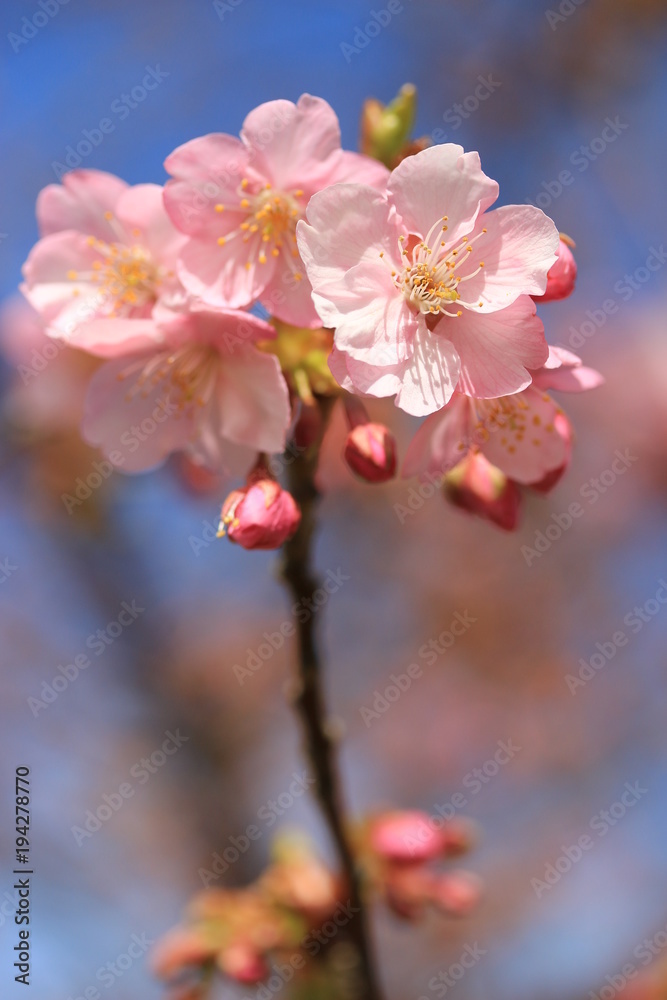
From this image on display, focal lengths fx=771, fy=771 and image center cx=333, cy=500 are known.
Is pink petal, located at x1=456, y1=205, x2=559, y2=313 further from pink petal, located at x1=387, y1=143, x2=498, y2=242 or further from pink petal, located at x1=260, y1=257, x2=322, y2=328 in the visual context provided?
pink petal, located at x1=260, y1=257, x2=322, y2=328

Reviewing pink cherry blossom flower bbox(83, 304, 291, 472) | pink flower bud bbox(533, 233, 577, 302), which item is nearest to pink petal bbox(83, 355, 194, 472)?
pink cherry blossom flower bbox(83, 304, 291, 472)

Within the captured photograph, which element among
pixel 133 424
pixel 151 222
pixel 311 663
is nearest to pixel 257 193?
pixel 151 222

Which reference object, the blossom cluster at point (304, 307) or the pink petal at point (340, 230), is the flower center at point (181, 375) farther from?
the pink petal at point (340, 230)

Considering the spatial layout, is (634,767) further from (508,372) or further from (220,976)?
(508,372)

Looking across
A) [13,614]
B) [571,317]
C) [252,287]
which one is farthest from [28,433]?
[571,317]

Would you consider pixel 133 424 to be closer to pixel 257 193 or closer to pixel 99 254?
pixel 99 254

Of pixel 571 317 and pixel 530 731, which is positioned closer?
pixel 571 317
